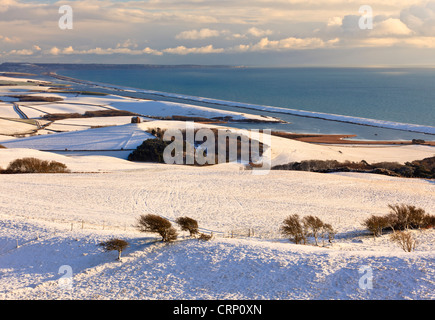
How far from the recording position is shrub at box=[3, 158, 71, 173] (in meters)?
37.6

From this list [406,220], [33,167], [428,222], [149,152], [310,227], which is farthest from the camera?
[149,152]

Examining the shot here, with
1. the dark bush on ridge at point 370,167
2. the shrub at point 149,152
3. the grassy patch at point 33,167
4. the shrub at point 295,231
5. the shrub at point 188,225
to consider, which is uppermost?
the shrub at point 188,225

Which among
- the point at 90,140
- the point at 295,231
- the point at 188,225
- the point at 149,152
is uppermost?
the point at 188,225

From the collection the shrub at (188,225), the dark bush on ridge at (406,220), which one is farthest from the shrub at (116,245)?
the dark bush on ridge at (406,220)

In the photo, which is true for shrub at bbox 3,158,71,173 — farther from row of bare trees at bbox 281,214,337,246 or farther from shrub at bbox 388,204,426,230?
shrub at bbox 388,204,426,230

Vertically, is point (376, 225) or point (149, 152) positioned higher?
point (376, 225)

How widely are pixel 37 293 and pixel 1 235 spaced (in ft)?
19.1

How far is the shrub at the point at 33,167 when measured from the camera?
37625 millimetres

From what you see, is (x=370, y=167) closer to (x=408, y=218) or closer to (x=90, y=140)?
(x=408, y=218)

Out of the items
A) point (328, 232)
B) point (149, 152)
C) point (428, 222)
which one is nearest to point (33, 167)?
point (149, 152)

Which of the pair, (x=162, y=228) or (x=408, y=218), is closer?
(x=162, y=228)

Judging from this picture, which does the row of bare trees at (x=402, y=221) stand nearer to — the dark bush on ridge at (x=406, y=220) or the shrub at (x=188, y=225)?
the dark bush on ridge at (x=406, y=220)

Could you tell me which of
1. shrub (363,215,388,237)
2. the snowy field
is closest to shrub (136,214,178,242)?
the snowy field

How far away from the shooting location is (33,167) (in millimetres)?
38156
